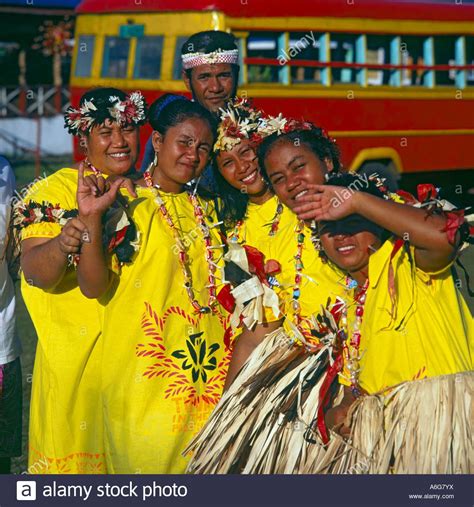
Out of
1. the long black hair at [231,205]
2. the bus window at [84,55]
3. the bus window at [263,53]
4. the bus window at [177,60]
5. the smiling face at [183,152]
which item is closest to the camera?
the smiling face at [183,152]

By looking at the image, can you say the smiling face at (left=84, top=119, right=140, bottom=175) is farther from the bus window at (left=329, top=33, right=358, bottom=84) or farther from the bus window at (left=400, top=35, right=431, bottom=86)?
the bus window at (left=400, top=35, right=431, bottom=86)

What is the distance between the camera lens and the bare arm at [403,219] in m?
3.12

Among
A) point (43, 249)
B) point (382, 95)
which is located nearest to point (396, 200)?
point (43, 249)

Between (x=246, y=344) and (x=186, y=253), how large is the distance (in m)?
0.39

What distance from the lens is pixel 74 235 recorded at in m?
3.36

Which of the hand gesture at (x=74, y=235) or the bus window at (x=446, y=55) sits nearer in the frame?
the hand gesture at (x=74, y=235)

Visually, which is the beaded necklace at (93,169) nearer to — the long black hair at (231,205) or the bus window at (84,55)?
the long black hair at (231,205)

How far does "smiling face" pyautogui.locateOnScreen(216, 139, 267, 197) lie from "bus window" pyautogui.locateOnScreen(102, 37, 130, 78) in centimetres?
426

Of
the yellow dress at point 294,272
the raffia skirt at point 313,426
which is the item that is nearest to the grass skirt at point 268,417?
the raffia skirt at point 313,426

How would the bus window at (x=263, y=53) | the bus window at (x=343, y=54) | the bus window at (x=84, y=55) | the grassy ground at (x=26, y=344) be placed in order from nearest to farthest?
the grassy ground at (x=26, y=344)
the bus window at (x=343, y=54)
the bus window at (x=263, y=53)
the bus window at (x=84, y=55)

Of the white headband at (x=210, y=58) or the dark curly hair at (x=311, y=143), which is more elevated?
the white headband at (x=210, y=58)

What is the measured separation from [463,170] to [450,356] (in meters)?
3.56

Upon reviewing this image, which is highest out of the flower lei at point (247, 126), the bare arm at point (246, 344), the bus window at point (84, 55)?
the bus window at point (84, 55)
